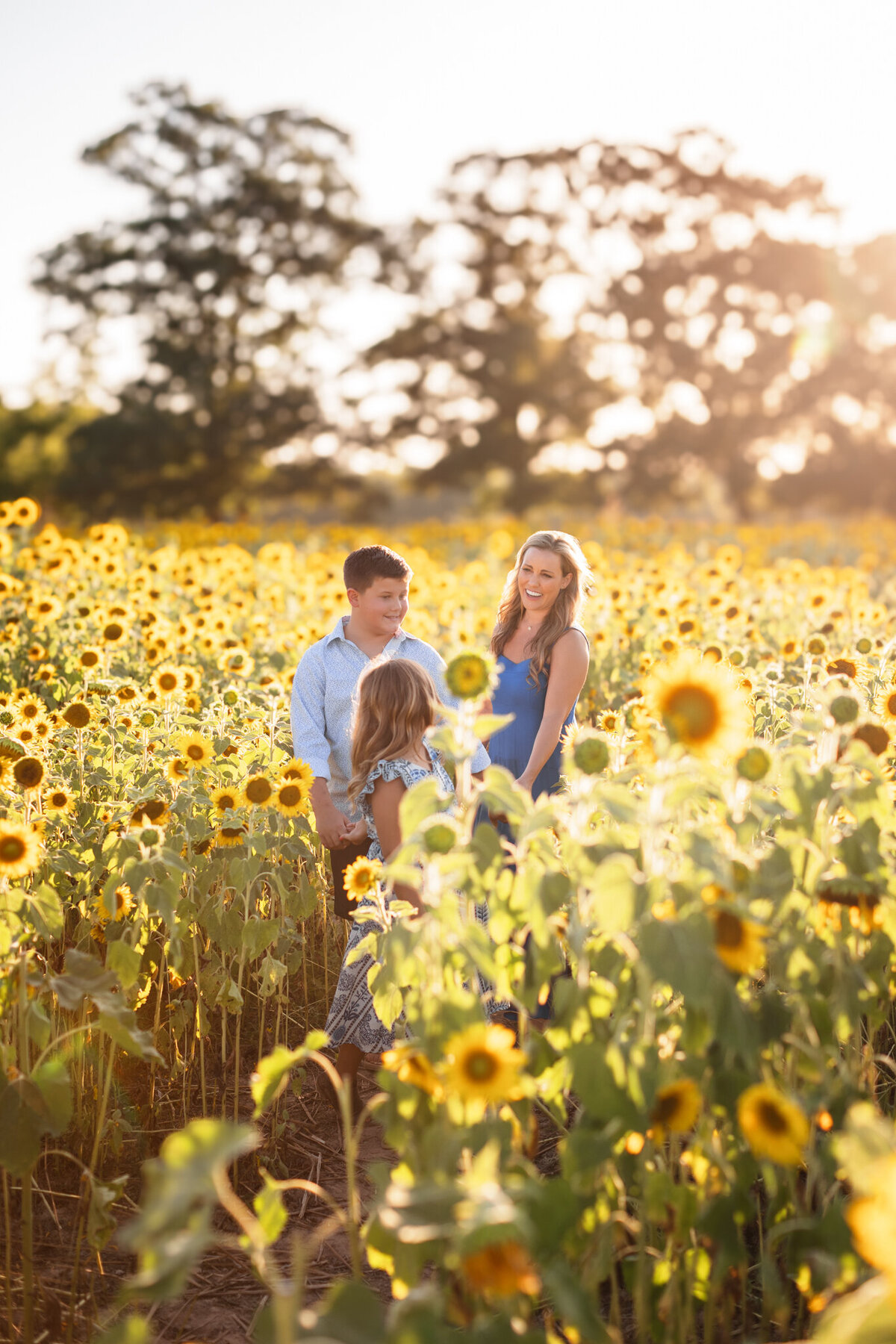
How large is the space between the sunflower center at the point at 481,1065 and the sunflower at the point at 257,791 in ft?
5.36

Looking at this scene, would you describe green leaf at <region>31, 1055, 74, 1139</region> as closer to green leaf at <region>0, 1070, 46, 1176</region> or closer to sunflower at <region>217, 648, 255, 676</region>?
green leaf at <region>0, 1070, 46, 1176</region>

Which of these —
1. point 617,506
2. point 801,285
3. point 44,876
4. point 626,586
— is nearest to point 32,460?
point 617,506

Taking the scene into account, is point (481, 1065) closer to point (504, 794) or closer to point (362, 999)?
point (504, 794)

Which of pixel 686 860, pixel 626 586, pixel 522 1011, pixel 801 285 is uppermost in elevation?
pixel 801 285

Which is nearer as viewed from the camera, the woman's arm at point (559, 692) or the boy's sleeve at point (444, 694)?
the boy's sleeve at point (444, 694)

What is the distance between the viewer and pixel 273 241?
1065 inches

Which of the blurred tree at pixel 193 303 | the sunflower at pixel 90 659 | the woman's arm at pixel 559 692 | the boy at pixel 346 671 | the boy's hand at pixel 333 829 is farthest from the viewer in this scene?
the blurred tree at pixel 193 303

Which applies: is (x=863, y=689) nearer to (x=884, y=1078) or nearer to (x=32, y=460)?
(x=884, y=1078)

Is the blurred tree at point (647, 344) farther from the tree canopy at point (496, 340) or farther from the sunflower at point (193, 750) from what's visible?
the sunflower at point (193, 750)

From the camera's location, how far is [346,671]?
11.7 feet

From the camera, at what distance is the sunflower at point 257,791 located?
10.2 ft

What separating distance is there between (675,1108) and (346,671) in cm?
207

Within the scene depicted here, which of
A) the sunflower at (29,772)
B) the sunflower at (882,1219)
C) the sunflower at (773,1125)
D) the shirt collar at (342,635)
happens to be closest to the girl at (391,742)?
the shirt collar at (342,635)

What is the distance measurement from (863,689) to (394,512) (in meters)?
28.3
